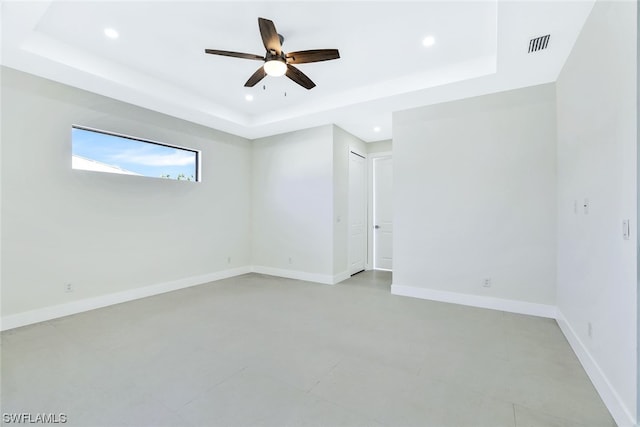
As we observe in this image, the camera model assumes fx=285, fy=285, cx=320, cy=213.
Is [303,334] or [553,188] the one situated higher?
[553,188]

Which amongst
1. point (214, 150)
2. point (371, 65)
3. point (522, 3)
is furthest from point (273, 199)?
point (522, 3)

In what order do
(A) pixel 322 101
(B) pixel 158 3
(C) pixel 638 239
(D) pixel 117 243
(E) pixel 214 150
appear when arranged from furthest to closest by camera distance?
(E) pixel 214 150 → (A) pixel 322 101 → (D) pixel 117 243 → (B) pixel 158 3 → (C) pixel 638 239

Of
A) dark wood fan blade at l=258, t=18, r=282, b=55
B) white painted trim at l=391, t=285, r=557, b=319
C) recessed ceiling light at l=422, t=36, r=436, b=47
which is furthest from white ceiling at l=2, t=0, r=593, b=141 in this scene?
white painted trim at l=391, t=285, r=557, b=319

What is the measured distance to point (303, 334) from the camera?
9.68 ft

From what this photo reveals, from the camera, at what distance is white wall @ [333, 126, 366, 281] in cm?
511

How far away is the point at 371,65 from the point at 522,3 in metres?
1.58

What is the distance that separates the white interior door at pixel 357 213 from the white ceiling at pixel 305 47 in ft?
5.16

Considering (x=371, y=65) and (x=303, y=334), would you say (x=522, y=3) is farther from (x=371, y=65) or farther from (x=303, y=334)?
(x=303, y=334)

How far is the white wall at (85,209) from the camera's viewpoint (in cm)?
315

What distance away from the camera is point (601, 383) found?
1.94 m

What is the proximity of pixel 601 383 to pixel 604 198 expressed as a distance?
4.14 feet

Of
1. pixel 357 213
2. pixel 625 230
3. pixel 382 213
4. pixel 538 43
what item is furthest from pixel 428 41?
pixel 382 213

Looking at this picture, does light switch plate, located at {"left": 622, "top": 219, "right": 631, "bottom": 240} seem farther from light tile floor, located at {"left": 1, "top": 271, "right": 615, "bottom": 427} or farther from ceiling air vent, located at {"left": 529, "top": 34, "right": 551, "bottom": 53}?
ceiling air vent, located at {"left": 529, "top": 34, "right": 551, "bottom": 53}

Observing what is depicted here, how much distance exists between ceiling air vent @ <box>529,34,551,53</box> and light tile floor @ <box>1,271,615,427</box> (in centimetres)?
282
